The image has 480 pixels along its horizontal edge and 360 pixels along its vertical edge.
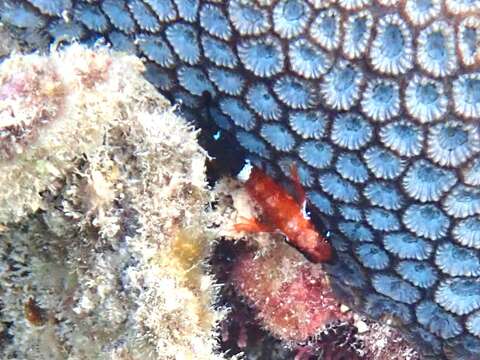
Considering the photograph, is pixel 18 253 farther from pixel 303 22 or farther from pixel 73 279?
pixel 303 22

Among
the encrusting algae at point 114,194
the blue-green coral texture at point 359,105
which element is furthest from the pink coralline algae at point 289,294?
the encrusting algae at point 114,194

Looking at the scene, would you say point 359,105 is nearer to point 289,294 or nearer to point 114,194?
point 114,194

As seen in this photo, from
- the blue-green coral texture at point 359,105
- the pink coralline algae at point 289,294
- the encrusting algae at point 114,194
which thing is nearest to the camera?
the encrusting algae at point 114,194

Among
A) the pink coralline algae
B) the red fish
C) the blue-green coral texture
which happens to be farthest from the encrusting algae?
the pink coralline algae

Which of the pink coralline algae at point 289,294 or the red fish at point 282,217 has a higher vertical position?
the red fish at point 282,217

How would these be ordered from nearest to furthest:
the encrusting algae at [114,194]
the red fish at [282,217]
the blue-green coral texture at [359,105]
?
the encrusting algae at [114,194]
the blue-green coral texture at [359,105]
the red fish at [282,217]

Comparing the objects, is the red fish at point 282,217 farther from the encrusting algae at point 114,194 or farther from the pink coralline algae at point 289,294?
the encrusting algae at point 114,194

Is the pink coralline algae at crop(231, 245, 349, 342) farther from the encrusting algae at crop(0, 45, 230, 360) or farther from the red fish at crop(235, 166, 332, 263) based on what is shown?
the encrusting algae at crop(0, 45, 230, 360)
